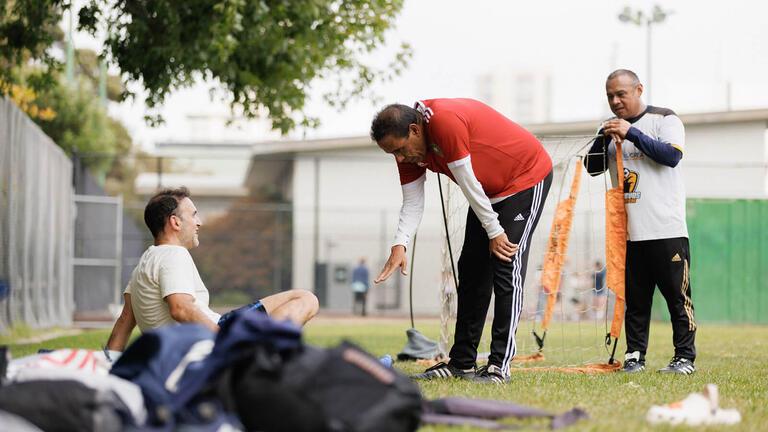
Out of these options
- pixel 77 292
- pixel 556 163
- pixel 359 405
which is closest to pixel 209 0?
pixel 556 163

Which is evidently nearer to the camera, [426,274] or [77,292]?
[77,292]

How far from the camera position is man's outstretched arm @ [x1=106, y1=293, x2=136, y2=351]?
4.18 metres

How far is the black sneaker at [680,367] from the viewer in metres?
5.31

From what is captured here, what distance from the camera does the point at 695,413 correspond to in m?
3.10

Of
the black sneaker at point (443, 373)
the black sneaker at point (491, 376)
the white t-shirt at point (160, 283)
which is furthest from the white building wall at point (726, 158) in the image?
the white t-shirt at point (160, 283)

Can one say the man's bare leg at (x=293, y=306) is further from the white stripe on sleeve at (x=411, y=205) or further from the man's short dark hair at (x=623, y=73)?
the man's short dark hair at (x=623, y=73)

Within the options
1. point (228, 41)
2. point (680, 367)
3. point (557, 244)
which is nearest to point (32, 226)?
point (228, 41)

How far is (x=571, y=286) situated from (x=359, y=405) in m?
18.6

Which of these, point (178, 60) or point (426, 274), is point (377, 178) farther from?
point (178, 60)

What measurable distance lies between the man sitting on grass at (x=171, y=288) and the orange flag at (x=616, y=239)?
2.34 m

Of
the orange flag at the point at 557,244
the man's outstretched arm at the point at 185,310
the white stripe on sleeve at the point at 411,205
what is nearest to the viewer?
the man's outstretched arm at the point at 185,310

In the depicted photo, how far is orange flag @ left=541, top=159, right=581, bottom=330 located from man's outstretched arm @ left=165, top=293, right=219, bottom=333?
3.31m

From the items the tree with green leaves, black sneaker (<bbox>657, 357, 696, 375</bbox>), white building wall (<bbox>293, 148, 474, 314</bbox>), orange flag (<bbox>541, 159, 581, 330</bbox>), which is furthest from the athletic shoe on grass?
white building wall (<bbox>293, 148, 474, 314</bbox>)

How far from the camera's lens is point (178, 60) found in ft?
30.0
